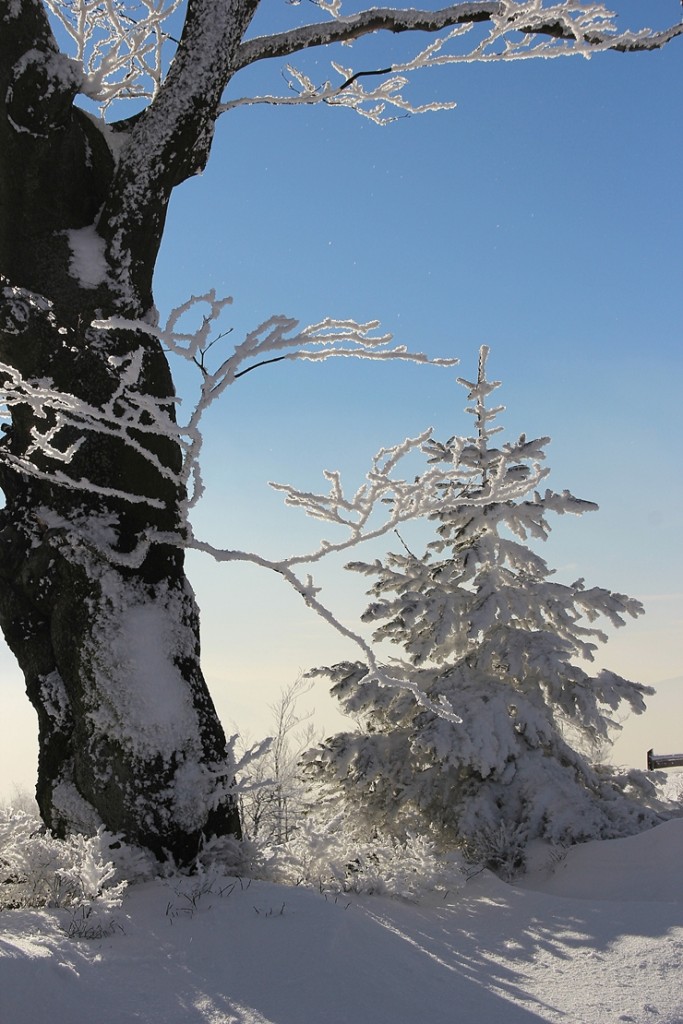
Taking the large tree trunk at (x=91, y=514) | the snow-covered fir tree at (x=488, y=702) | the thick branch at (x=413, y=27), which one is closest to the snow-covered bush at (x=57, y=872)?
the large tree trunk at (x=91, y=514)

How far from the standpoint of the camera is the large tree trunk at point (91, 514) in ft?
15.2

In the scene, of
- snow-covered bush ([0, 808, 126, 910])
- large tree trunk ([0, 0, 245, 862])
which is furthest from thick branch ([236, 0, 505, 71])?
snow-covered bush ([0, 808, 126, 910])

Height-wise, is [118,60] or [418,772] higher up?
[118,60]

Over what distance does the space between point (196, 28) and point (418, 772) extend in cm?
691

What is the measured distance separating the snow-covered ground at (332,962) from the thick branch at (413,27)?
20.7 feet

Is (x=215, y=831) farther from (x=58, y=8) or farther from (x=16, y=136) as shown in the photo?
(x=58, y=8)

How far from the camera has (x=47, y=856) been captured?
4.24 meters

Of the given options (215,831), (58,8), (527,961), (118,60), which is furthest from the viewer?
(58,8)

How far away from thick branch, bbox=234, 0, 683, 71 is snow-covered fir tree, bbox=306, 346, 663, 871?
3.75 m

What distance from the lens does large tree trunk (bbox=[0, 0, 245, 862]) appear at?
183 inches

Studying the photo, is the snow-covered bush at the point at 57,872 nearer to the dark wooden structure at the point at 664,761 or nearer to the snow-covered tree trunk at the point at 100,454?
the snow-covered tree trunk at the point at 100,454

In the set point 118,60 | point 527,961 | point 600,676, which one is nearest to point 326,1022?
point 527,961

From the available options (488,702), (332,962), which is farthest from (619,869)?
(332,962)

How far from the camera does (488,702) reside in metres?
7.40
